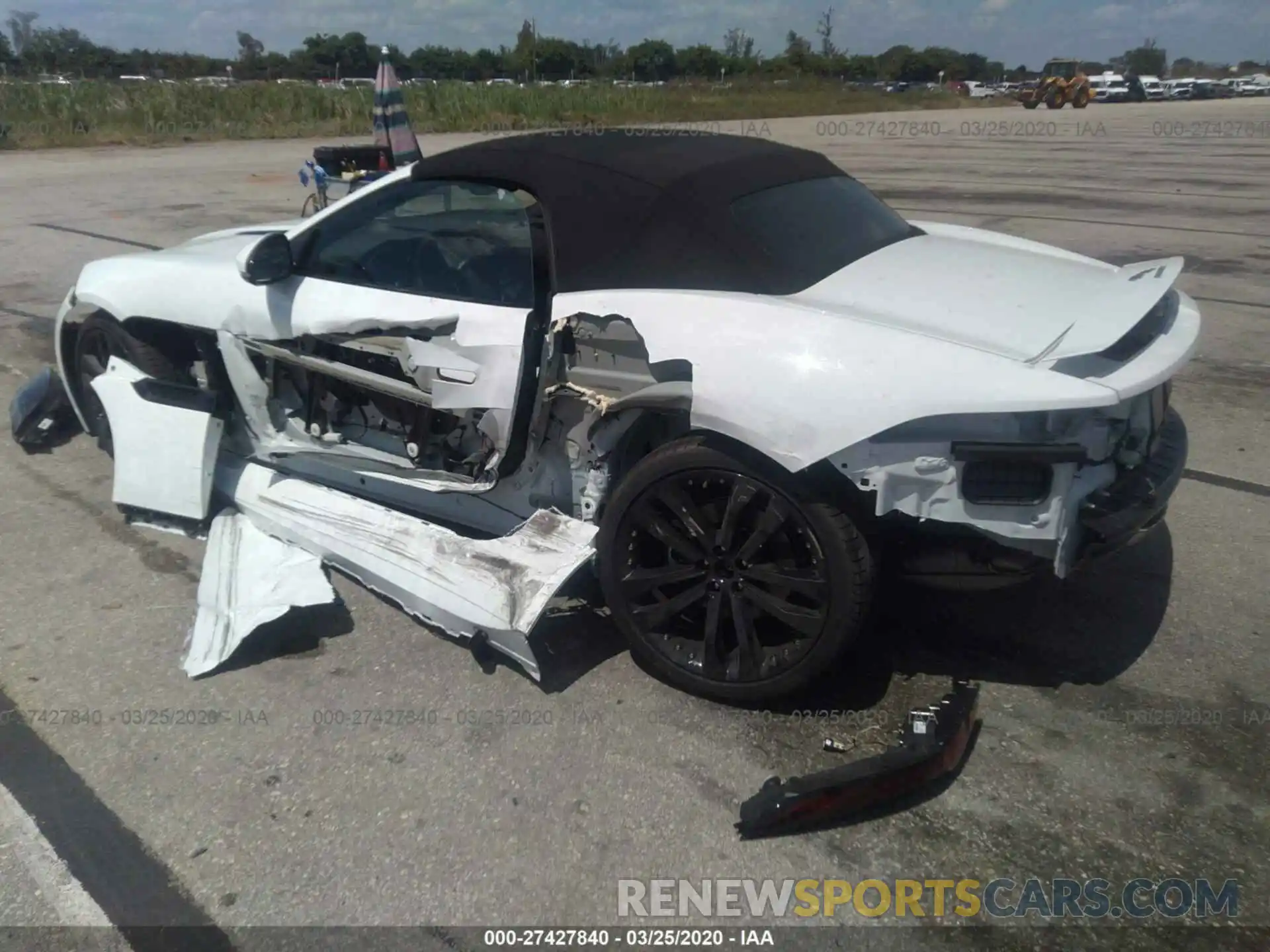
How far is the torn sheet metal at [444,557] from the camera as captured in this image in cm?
311

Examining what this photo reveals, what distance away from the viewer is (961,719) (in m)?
2.73

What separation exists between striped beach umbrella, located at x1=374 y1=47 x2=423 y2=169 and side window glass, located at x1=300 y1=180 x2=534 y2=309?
231 inches

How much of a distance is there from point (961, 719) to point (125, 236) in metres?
Result: 11.1

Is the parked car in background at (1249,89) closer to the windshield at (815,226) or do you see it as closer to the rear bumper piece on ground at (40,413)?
the windshield at (815,226)

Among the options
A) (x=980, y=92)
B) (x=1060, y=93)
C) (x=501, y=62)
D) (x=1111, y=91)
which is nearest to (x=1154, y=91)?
(x=1111, y=91)

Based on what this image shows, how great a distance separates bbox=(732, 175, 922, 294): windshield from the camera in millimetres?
3145

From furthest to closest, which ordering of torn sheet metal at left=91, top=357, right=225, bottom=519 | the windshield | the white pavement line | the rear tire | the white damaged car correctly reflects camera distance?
the rear tire → torn sheet metal at left=91, top=357, right=225, bottom=519 → the windshield → the white damaged car → the white pavement line

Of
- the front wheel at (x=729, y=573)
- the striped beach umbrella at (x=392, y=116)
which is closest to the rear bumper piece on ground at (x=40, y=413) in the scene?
the front wheel at (x=729, y=573)

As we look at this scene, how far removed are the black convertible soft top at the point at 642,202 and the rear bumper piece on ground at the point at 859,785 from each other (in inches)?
52.6

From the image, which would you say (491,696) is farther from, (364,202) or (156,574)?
(364,202)

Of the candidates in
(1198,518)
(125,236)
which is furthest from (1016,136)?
(1198,518)

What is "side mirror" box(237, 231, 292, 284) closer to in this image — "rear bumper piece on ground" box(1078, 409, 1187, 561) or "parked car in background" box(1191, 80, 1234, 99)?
"rear bumper piece on ground" box(1078, 409, 1187, 561)

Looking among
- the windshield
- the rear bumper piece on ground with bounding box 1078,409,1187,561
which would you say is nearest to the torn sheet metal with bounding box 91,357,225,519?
the windshield

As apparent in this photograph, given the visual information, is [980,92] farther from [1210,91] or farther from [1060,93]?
[1060,93]
